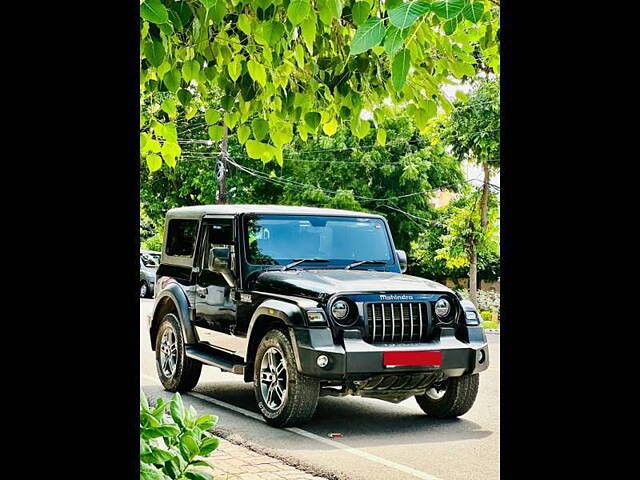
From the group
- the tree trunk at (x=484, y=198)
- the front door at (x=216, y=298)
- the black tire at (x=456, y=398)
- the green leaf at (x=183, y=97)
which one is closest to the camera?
the green leaf at (x=183, y=97)

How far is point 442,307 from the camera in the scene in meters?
7.71

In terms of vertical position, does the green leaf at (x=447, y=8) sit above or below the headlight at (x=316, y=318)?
above

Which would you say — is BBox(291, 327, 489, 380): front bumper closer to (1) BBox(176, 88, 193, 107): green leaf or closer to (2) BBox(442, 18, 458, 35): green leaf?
(1) BBox(176, 88, 193, 107): green leaf

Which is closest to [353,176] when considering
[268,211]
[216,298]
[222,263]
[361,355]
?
[268,211]

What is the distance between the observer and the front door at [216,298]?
8.48m

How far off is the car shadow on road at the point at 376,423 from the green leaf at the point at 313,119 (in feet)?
11.1

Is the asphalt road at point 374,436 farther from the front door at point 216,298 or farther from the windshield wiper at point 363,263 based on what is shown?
the windshield wiper at point 363,263

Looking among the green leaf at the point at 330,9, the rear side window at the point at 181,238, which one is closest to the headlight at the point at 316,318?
the rear side window at the point at 181,238

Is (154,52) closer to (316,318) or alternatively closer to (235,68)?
(235,68)

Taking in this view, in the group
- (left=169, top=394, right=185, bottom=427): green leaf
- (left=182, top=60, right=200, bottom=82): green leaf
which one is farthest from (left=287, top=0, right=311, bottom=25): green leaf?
(left=182, top=60, right=200, bottom=82): green leaf

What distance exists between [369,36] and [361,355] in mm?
5683

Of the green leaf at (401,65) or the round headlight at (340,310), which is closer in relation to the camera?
the green leaf at (401,65)
